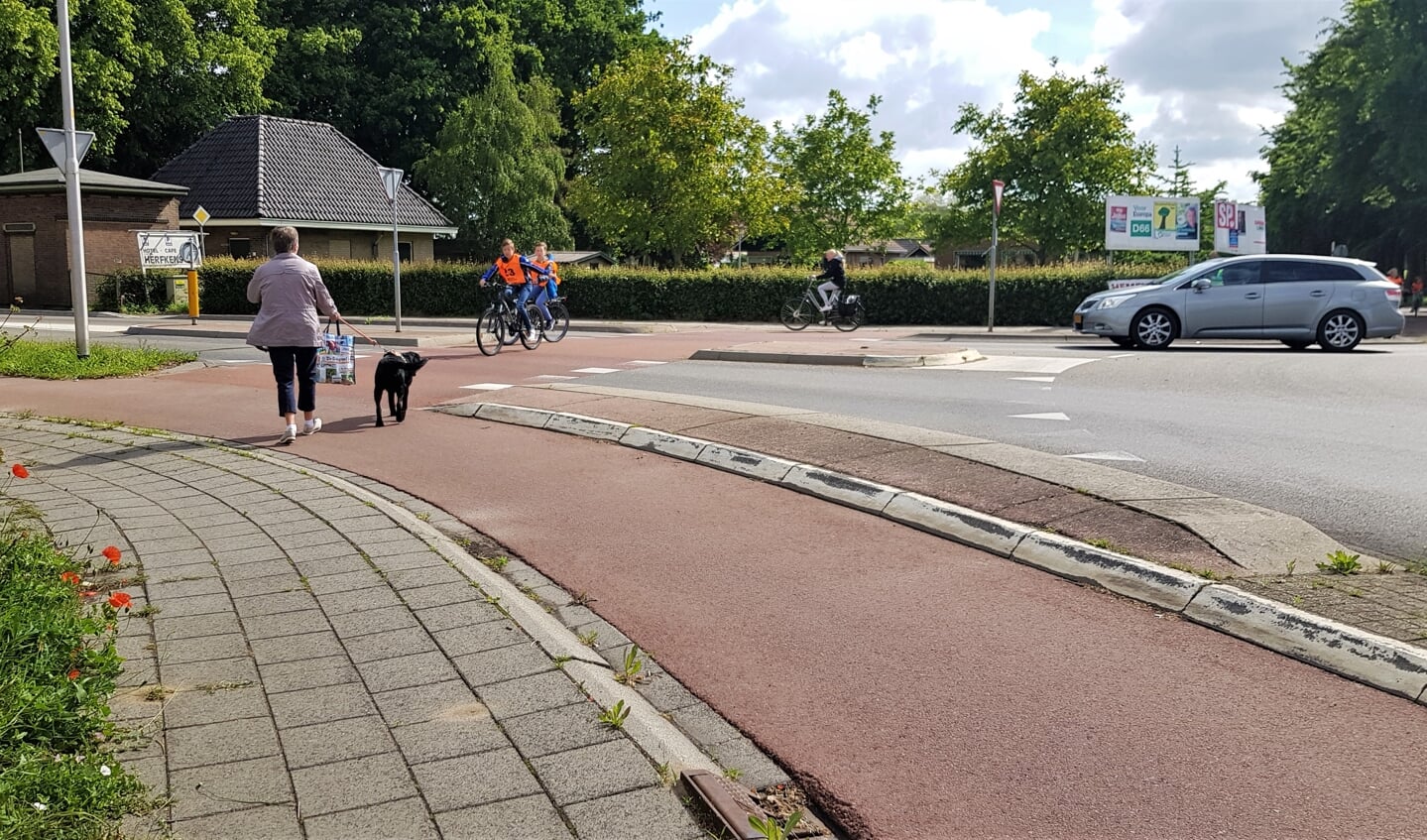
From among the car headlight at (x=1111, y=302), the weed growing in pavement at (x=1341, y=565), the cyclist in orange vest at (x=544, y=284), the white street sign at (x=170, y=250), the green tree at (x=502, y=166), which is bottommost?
the weed growing in pavement at (x=1341, y=565)

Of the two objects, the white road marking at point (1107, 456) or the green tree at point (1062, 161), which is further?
the green tree at point (1062, 161)

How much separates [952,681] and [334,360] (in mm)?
7142

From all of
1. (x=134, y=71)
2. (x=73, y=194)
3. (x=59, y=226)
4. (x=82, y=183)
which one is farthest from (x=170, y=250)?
(x=134, y=71)

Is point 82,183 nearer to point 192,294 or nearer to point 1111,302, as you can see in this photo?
point 192,294

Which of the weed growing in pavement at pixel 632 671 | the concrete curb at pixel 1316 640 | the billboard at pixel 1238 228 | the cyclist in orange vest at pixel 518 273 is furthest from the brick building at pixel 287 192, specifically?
the concrete curb at pixel 1316 640

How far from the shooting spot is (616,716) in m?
3.66

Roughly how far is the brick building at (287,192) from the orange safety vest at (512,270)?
24.5m

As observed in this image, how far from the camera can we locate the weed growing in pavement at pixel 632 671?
4.14 m

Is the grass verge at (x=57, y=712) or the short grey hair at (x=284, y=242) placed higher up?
the short grey hair at (x=284, y=242)

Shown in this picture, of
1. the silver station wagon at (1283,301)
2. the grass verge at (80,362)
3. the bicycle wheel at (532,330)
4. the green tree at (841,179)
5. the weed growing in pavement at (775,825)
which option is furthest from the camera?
the green tree at (841,179)

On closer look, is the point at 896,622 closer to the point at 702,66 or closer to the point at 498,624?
the point at 498,624

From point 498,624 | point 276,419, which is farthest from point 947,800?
point 276,419

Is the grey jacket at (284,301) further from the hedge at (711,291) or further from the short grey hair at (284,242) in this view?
the hedge at (711,291)

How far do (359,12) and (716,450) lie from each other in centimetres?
5159
